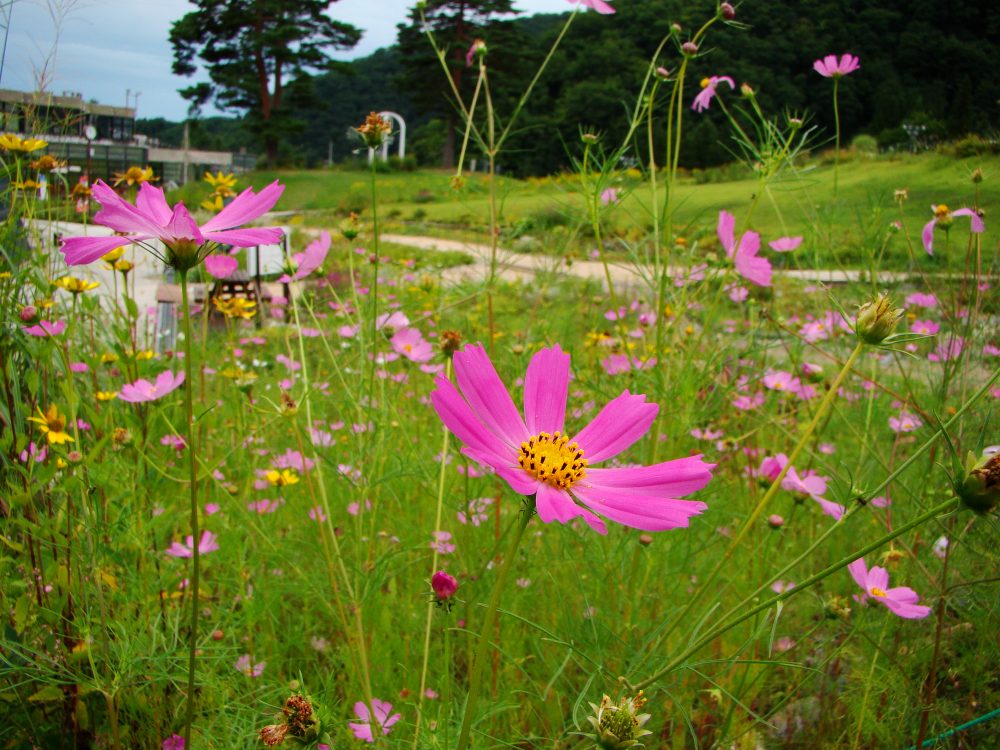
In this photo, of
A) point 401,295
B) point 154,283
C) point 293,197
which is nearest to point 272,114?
point 293,197

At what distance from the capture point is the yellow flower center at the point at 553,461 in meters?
0.39

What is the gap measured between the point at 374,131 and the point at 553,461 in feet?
1.64

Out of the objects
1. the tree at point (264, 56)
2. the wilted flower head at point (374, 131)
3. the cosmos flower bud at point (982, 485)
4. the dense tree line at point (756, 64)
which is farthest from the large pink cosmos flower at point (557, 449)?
the tree at point (264, 56)

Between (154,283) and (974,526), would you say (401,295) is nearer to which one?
(974,526)

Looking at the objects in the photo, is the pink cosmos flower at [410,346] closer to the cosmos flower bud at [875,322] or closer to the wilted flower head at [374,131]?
the wilted flower head at [374,131]

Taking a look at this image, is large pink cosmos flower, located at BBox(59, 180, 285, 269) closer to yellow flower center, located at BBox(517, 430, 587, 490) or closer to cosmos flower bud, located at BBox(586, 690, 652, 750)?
yellow flower center, located at BBox(517, 430, 587, 490)

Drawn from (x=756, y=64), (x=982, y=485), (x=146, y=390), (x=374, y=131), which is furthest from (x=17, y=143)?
(x=756, y=64)

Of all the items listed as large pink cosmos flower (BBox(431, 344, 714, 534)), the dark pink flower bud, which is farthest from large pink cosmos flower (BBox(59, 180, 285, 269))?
the dark pink flower bud

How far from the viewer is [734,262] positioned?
86 centimetres

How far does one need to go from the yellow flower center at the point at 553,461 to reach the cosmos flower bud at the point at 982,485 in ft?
0.64

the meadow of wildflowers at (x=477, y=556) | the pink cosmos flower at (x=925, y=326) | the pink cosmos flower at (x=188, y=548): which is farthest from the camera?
the pink cosmos flower at (x=925, y=326)

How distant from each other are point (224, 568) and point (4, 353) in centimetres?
46

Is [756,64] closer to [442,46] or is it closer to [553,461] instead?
[442,46]

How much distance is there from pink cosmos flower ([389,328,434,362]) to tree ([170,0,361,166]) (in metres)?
15.6
